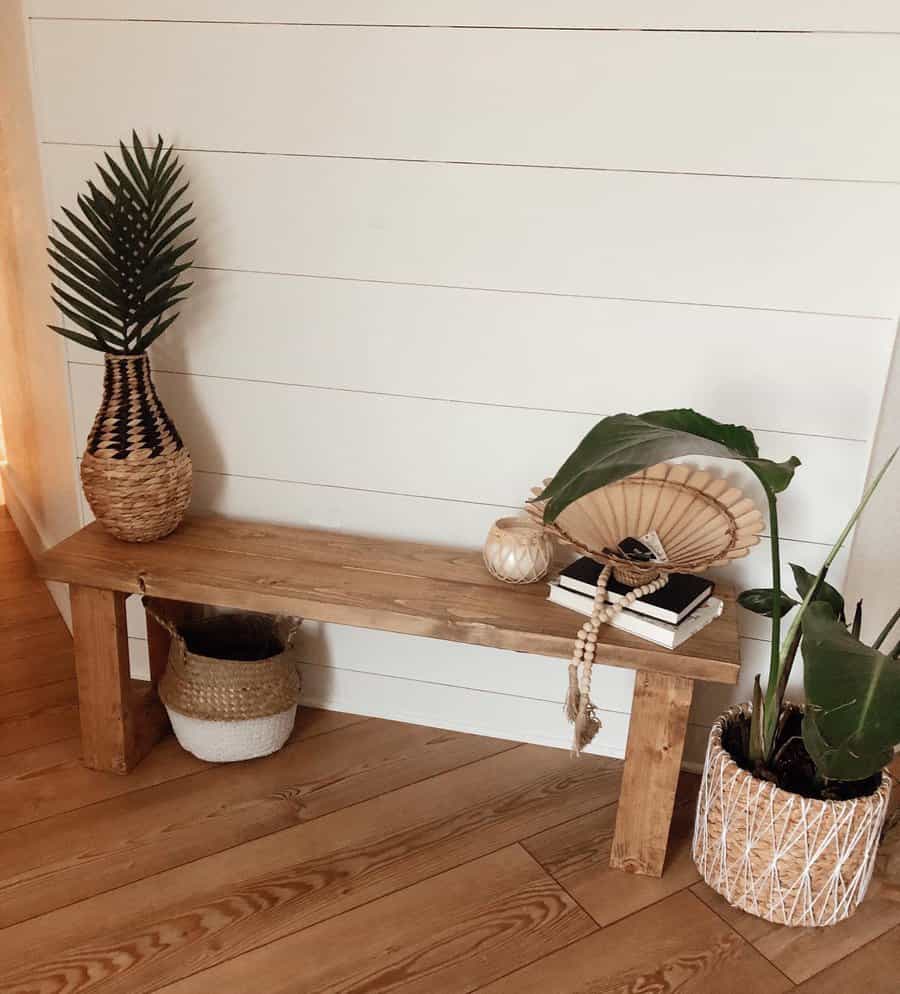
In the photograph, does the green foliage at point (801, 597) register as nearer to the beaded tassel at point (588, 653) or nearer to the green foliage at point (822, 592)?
the green foliage at point (822, 592)

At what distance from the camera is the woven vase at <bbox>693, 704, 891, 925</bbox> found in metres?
1.42

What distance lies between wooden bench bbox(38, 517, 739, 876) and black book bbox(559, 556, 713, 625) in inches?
2.0

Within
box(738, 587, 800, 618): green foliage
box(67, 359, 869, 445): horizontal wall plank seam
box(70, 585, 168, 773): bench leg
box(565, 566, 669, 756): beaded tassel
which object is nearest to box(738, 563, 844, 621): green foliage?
box(738, 587, 800, 618): green foliage

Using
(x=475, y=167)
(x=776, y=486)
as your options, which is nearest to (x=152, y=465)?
(x=475, y=167)

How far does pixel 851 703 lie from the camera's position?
1.16 meters

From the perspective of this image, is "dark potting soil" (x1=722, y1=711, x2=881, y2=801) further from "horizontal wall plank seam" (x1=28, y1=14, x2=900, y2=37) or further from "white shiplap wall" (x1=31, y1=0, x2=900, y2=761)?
"horizontal wall plank seam" (x1=28, y1=14, x2=900, y2=37)

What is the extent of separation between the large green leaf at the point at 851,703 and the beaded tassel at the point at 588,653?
342 millimetres

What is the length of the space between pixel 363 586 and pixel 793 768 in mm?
752

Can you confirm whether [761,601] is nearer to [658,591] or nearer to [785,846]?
[658,591]

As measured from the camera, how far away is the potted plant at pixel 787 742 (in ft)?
3.83

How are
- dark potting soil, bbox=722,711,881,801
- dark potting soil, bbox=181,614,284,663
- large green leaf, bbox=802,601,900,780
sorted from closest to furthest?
1. large green leaf, bbox=802,601,900,780
2. dark potting soil, bbox=722,711,881,801
3. dark potting soil, bbox=181,614,284,663

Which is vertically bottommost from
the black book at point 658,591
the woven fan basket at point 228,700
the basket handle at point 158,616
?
the woven fan basket at point 228,700

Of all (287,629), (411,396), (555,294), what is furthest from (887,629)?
(287,629)

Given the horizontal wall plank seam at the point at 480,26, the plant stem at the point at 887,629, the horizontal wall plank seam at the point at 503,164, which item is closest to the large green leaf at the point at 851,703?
the plant stem at the point at 887,629
